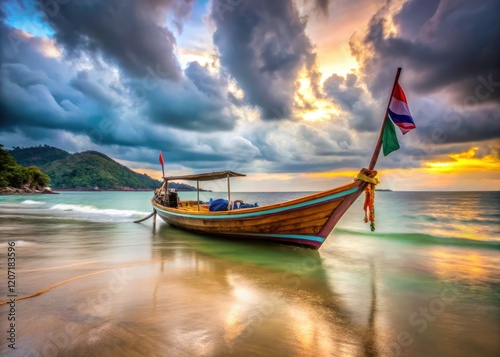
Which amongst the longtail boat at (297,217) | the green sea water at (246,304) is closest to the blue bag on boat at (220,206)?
the longtail boat at (297,217)

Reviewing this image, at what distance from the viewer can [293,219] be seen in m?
8.52

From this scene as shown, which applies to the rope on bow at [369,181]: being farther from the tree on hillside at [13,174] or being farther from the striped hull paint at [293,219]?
the tree on hillside at [13,174]

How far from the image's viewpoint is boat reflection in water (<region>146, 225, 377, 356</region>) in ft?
10.6

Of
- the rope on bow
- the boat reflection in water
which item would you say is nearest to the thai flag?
the rope on bow

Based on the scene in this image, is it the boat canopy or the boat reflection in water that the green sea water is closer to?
the boat reflection in water

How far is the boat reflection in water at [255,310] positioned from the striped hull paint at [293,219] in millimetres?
1092

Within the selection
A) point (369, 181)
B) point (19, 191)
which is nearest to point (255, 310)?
point (369, 181)

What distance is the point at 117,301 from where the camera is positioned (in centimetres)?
443

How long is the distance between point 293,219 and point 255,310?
4547mm

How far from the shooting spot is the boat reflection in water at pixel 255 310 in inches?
127

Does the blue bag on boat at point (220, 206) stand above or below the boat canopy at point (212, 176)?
below

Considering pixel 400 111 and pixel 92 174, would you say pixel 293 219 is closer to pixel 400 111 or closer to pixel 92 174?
pixel 400 111

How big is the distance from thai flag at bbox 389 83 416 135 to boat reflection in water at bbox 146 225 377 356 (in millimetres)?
3962

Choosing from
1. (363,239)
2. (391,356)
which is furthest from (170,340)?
(363,239)
